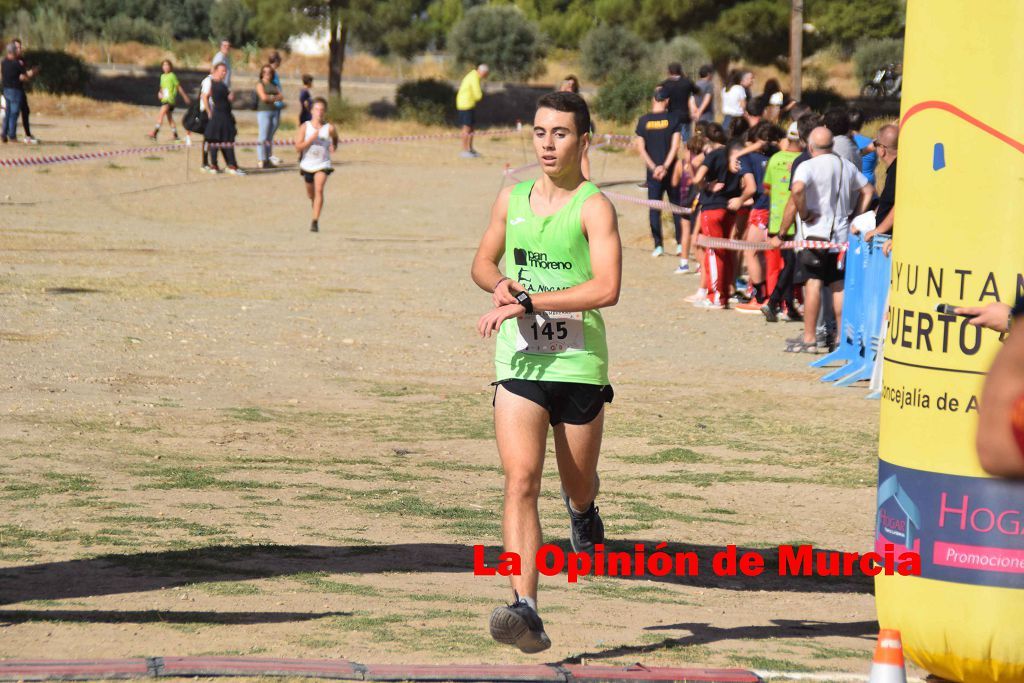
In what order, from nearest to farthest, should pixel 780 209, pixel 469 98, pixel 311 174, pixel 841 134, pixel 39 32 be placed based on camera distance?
pixel 841 134 → pixel 780 209 → pixel 311 174 → pixel 469 98 → pixel 39 32

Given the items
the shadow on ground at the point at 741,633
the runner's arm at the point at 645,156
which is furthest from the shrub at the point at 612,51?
the shadow on ground at the point at 741,633

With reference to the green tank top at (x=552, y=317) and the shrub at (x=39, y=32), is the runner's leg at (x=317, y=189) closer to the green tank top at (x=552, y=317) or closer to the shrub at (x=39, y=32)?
the green tank top at (x=552, y=317)

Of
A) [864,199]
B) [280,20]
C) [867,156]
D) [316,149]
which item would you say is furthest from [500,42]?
[864,199]

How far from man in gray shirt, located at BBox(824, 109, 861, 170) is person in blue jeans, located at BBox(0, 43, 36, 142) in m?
19.6

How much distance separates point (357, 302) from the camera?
16.0 meters

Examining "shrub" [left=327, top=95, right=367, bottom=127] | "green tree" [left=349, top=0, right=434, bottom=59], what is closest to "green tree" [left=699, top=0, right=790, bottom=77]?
"green tree" [left=349, top=0, right=434, bottom=59]

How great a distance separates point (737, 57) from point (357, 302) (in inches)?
1586

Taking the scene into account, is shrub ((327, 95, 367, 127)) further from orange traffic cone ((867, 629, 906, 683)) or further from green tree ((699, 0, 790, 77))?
orange traffic cone ((867, 629, 906, 683))

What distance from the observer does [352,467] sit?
912cm

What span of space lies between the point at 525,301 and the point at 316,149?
15.6 m

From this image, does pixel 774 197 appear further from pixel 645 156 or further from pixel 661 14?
pixel 661 14

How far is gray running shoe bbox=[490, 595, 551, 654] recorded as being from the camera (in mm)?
5180

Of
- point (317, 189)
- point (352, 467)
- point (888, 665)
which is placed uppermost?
point (317, 189)

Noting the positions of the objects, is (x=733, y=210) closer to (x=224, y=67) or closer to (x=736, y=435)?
(x=736, y=435)
